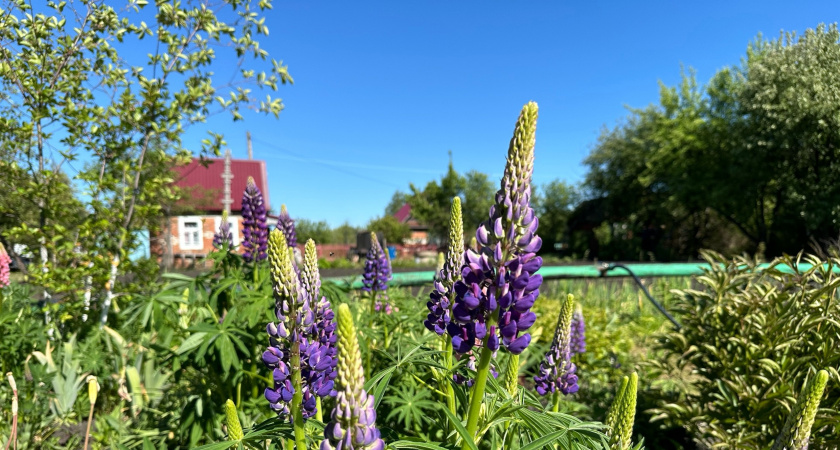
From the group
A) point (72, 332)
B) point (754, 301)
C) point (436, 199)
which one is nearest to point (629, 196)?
point (436, 199)

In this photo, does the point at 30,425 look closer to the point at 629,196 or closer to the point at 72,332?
the point at 72,332

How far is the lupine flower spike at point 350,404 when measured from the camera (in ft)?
2.77

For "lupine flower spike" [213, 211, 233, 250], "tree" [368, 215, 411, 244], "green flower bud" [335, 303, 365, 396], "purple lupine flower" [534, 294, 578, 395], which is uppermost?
"tree" [368, 215, 411, 244]

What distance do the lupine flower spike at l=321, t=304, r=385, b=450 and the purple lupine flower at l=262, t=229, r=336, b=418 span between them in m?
0.45

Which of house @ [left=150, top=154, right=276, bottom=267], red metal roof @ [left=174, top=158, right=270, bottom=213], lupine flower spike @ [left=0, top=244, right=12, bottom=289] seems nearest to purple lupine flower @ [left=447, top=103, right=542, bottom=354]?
lupine flower spike @ [left=0, top=244, right=12, bottom=289]

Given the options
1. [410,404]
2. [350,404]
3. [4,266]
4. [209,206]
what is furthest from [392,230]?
[350,404]

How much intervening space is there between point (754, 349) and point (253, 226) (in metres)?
3.52

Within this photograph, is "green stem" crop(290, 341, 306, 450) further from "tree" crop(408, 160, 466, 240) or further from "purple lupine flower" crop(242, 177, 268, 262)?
"tree" crop(408, 160, 466, 240)

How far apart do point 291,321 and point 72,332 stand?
413cm

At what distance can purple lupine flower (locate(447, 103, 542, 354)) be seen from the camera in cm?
106

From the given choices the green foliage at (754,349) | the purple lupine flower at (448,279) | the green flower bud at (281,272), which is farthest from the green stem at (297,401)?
the green foliage at (754,349)

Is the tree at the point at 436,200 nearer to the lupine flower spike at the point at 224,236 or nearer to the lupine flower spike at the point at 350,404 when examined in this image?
the lupine flower spike at the point at 224,236

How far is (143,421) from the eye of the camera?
332 centimetres

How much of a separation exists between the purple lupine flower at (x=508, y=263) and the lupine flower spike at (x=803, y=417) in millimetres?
1051
